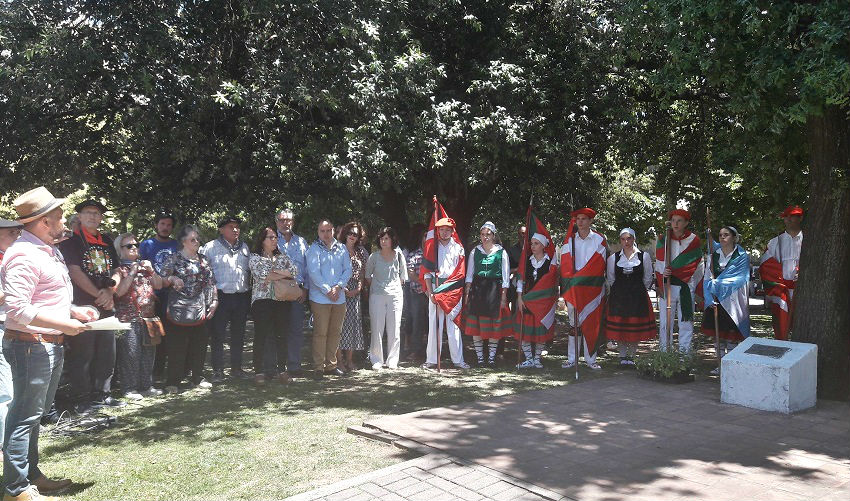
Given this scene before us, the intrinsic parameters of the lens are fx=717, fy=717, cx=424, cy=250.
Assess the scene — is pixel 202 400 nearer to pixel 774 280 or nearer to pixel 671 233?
pixel 671 233

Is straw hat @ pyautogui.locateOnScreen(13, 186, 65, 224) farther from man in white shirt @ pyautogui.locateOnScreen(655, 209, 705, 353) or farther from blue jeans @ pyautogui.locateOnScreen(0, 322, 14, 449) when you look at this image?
man in white shirt @ pyautogui.locateOnScreen(655, 209, 705, 353)

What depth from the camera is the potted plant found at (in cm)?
822

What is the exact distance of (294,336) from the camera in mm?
8914

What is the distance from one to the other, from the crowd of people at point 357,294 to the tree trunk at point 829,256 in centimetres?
133

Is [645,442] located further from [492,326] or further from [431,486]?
[492,326]

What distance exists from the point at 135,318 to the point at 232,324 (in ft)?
4.16

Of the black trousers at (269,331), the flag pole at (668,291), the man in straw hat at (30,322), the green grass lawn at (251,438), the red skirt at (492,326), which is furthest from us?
the red skirt at (492,326)

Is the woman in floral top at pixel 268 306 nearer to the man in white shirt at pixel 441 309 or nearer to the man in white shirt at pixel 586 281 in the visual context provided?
the man in white shirt at pixel 441 309

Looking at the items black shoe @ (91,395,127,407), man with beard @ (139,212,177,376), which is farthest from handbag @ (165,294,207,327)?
black shoe @ (91,395,127,407)

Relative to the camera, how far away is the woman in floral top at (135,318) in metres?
7.63

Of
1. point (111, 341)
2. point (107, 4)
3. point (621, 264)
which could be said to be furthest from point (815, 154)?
point (107, 4)

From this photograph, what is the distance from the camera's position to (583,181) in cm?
1438

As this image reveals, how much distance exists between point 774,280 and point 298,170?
705cm

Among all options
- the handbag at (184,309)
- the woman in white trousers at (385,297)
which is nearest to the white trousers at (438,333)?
the woman in white trousers at (385,297)
